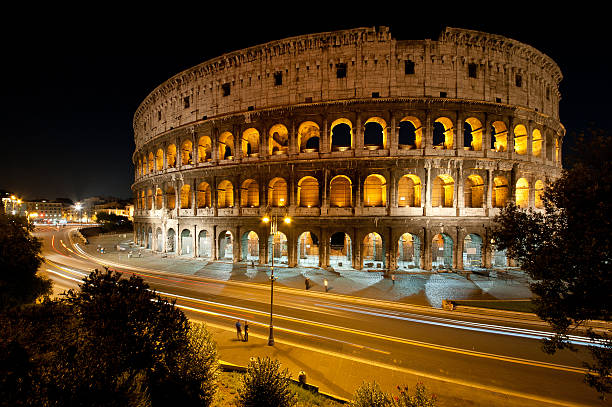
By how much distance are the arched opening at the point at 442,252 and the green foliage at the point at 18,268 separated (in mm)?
28913

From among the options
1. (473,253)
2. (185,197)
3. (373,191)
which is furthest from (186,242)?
(473,253)

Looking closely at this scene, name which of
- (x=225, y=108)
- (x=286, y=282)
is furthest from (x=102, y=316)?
(x=225, y=108)

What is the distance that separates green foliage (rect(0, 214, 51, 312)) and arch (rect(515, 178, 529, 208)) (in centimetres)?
3879

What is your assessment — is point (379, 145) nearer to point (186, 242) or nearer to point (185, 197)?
point (185, 197)

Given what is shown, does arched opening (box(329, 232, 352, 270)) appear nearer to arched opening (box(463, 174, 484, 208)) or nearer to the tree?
arched opening (box(463, 174, 484, 208))

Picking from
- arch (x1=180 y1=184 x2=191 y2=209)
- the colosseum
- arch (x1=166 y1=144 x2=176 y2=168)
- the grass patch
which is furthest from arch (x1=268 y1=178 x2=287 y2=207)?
A: the grass patch

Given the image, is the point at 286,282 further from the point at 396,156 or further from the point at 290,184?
the point at 396,156

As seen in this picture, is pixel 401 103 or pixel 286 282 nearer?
pixel 286 282

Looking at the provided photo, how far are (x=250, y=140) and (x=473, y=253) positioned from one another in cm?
2783

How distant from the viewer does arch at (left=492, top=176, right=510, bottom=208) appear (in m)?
23.8

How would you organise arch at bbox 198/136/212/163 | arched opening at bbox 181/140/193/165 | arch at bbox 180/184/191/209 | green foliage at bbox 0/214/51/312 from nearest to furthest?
green foliage at bbox 0/214/51/312, arch at bbox 198/136/212/163, arched opening at bbox 181/140/193/165, arch at bbox 180/184/191/209

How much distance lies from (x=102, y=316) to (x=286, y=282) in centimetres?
1499

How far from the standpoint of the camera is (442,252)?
85.4 ft

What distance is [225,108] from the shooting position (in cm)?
2655
